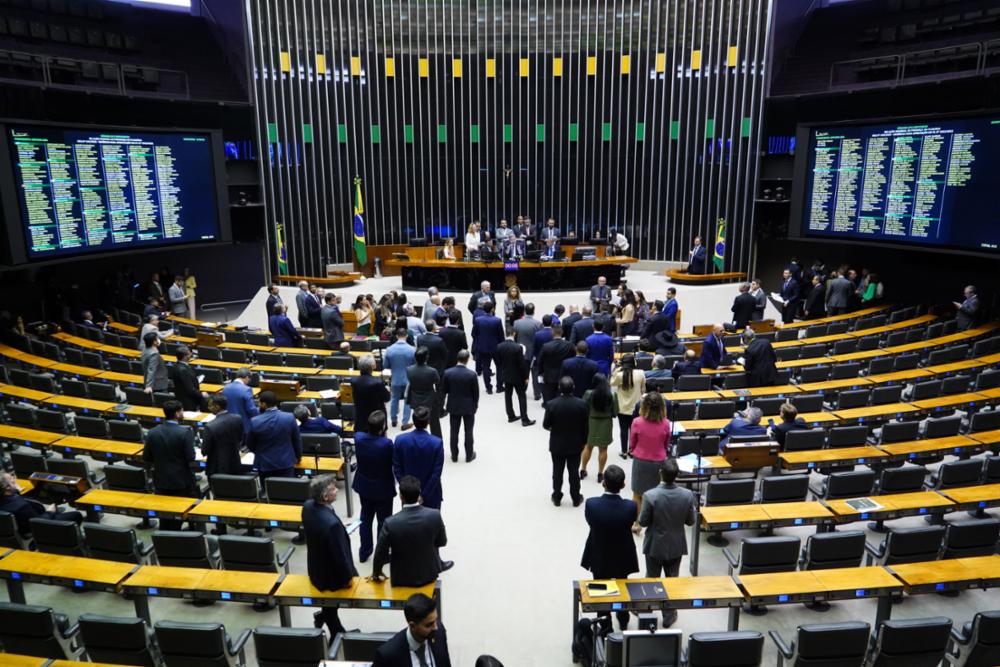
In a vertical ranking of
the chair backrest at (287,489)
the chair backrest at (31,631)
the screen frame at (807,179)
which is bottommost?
the chair backrest at (31,631)

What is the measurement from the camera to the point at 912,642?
4.30 m

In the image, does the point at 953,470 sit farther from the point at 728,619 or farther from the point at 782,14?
the point at 782,14

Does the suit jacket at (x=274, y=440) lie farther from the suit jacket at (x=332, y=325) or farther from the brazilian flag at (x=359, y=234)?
the brazilian flag at (x=359, y=234)

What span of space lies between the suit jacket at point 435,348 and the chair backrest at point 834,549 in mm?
4949

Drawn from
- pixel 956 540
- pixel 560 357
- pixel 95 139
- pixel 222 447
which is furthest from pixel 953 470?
pixel 95 139

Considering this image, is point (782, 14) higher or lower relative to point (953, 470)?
higher

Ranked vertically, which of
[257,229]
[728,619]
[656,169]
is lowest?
[728,619]

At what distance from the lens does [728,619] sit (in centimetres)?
524

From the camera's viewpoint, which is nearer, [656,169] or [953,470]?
[953,470]

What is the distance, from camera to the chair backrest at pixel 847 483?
6.40 meters

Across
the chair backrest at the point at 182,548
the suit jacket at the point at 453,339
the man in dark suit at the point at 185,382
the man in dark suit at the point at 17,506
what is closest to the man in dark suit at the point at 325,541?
the chair backrest at the point at 182,548

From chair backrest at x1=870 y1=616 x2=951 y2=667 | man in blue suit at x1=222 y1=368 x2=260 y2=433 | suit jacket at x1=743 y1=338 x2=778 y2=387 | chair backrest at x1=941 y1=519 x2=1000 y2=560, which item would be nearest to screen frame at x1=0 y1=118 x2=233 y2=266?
man in blue suit at x1=222 y1=368 x2=260 y2=433

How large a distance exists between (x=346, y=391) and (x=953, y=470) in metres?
6.57

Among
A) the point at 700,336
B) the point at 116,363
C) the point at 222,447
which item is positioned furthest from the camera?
the point at 700,336
